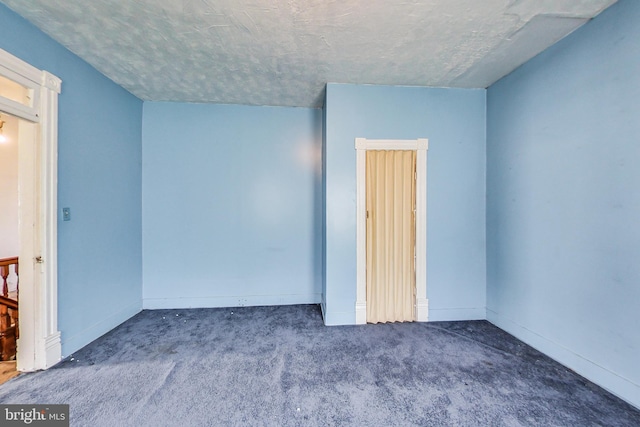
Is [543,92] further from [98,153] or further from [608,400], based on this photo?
[98,153]

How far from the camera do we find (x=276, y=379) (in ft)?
5.98

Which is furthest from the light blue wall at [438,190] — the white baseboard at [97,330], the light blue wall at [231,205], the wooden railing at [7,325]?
the wooden railing at [7,325]

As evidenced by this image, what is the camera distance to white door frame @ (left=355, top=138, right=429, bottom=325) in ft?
8.90

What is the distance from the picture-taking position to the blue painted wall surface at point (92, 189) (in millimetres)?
2055

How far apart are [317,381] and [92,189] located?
2814mm

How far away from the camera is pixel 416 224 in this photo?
279 cm

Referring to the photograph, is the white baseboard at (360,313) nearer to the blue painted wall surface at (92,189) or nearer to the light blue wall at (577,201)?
the light blue wall at (577,201)

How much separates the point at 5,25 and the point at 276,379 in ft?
10.6

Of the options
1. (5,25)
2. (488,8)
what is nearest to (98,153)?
(5,25)

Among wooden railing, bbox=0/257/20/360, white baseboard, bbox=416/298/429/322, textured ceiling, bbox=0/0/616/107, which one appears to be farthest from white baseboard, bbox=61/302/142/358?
white baseboard, bbox=416/298/429/322

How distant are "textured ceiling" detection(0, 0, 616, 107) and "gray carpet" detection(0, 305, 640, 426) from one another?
273 centimetres

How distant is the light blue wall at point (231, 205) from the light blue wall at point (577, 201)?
87.4 inches

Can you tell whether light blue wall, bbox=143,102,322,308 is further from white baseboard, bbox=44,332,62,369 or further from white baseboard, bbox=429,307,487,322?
white baseboard, bbox=429,307,487,322

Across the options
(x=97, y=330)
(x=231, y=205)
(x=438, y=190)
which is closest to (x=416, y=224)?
(x=438, y=190)
